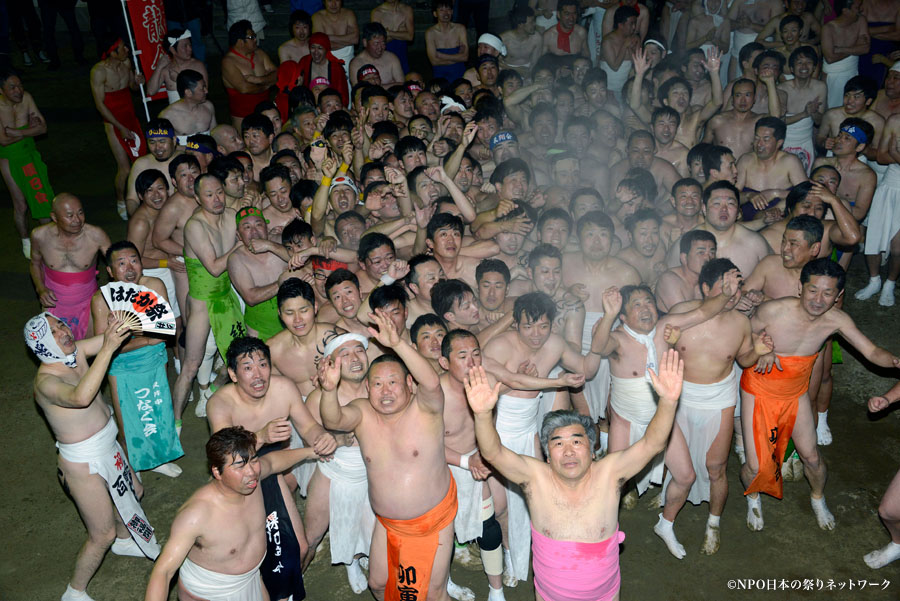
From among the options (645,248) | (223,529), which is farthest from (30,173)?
(645,248)

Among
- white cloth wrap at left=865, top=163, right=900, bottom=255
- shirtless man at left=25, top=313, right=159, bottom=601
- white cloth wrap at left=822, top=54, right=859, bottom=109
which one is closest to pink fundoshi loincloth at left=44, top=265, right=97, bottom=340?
shirtless man at left=25, top=313, right=159, bottom=601

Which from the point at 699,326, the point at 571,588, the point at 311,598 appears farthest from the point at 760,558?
the point at 311,598

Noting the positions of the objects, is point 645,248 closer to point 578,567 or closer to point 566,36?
point 578,567

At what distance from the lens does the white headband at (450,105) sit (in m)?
8.51

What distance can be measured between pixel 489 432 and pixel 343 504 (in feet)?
4.97

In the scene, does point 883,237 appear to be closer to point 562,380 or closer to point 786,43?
point 786,43

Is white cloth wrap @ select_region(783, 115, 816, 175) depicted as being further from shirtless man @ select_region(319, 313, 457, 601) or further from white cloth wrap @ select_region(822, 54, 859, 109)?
shirtless man @ select_region(319, 313, 457, 601)

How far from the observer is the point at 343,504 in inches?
193

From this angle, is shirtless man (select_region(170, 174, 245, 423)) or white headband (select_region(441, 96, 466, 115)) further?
white headband (select_region(441, 96, 466, 115))

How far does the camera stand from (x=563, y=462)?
381cm

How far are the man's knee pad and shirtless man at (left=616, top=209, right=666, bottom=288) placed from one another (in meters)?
2.17

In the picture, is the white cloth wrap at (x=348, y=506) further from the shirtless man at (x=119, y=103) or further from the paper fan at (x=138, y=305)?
the shirtless man at (x=119, y=103)

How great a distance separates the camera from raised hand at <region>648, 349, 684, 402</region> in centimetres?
373

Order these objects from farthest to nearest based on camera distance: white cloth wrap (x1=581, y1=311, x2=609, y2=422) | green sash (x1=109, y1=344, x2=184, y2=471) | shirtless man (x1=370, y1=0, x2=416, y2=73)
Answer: shirtless man (x1=370, y1=0, x2=416, y2=73) → white cloth wrap (x1=581, y1=311, x2=609, y2=422) → green sash (x1=109, y1=344, x2=184, y2=471)
